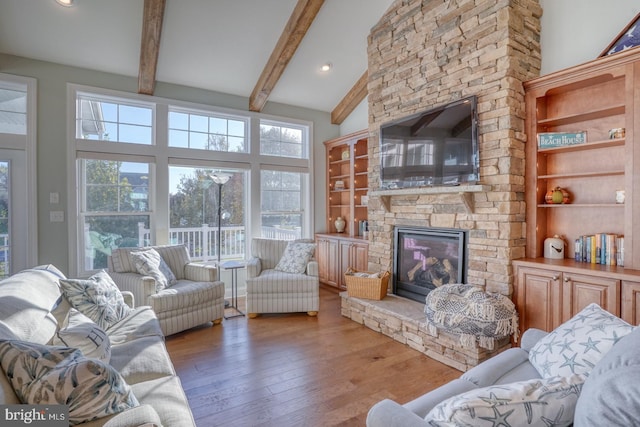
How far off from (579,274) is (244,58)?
170 inches

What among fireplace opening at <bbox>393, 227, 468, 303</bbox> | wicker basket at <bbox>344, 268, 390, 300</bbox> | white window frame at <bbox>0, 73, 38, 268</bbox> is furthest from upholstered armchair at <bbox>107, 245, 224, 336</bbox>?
fireplace opening at <bbox>393, 227, 468, 303</bbox>

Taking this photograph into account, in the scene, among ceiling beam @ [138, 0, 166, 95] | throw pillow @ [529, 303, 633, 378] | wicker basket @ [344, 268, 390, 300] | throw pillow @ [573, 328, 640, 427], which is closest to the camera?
throw pillow @ [573, 328, 640, 427]

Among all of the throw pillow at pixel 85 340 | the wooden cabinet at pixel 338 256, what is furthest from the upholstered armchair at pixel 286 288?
the throw pillow at pixel 85 340

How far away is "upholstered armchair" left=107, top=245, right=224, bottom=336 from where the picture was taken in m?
3.24

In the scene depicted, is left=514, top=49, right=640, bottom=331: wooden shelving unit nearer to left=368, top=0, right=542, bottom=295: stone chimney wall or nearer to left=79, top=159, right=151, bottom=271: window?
left=368, top=0, right=542, bottom=295: stone chimney wall

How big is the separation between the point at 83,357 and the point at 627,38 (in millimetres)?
3976

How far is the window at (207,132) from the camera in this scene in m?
A: 4.66

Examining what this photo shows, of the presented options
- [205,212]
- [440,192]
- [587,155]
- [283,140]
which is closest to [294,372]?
[440,192]

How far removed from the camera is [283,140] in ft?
18.2

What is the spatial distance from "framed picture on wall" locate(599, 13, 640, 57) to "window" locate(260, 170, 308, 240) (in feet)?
13.5

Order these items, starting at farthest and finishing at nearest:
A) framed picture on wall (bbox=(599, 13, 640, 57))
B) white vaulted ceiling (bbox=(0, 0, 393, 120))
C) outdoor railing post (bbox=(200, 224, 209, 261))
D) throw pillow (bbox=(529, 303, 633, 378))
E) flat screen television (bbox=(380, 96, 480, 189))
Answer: outdoor railing post (bbox=(200, 224, 209, 261))
white vaulted ceiling (bbox=(0, 0, 393, 120))
flat screen television (bbox=(380, 96, 480, 189))
framed picture on wall (bbox=(599, 13, 640, 57))
throw pillow (bbox=(529, 303, 633, 378))

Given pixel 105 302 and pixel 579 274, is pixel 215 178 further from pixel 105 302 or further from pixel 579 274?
pixel 579 274

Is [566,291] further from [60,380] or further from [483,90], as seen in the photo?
[60,380]

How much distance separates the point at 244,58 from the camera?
443 centimetres
